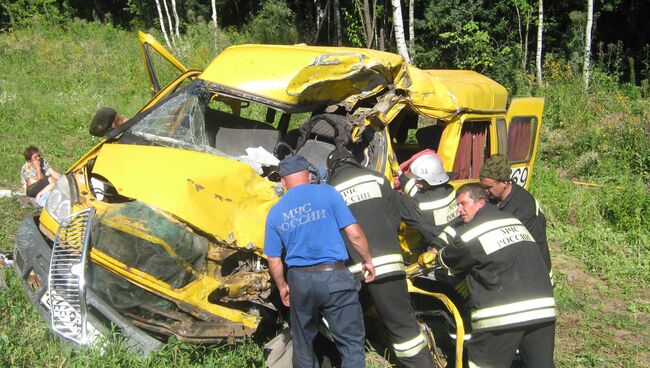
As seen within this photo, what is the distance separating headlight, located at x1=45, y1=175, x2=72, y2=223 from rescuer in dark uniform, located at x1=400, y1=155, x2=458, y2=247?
2580 millimetres

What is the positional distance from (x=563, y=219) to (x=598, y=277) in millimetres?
1618

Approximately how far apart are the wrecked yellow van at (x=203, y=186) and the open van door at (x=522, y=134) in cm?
58

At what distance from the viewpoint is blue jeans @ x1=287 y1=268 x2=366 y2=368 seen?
3.62m

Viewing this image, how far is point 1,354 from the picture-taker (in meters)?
3.67

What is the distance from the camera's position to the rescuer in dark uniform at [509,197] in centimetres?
449

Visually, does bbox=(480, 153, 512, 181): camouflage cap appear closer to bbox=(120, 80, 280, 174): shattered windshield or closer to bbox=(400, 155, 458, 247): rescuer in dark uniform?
bbox=(400, 155, 458, 247): rescuer in dark uniform

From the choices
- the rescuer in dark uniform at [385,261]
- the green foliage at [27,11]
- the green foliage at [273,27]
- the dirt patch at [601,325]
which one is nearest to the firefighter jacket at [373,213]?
the rescuer in dark uniform at [385,261]

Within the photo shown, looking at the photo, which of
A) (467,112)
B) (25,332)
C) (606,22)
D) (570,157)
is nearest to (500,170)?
(467,112)

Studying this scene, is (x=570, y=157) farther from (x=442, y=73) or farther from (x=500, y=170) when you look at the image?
(x=500, y=170)

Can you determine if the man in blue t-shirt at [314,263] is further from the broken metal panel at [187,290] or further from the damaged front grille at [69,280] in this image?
the damaged front grille at [69,280]

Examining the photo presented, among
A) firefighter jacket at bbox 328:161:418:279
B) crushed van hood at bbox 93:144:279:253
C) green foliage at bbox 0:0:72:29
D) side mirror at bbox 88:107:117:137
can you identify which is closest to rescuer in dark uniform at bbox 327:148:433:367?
firefighter jacket at bbox 328:161:418:279

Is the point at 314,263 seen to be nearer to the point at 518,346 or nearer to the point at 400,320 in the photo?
the point at 400,320

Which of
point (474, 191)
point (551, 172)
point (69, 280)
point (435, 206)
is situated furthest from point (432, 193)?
point (551, 172)

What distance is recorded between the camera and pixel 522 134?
634cm
